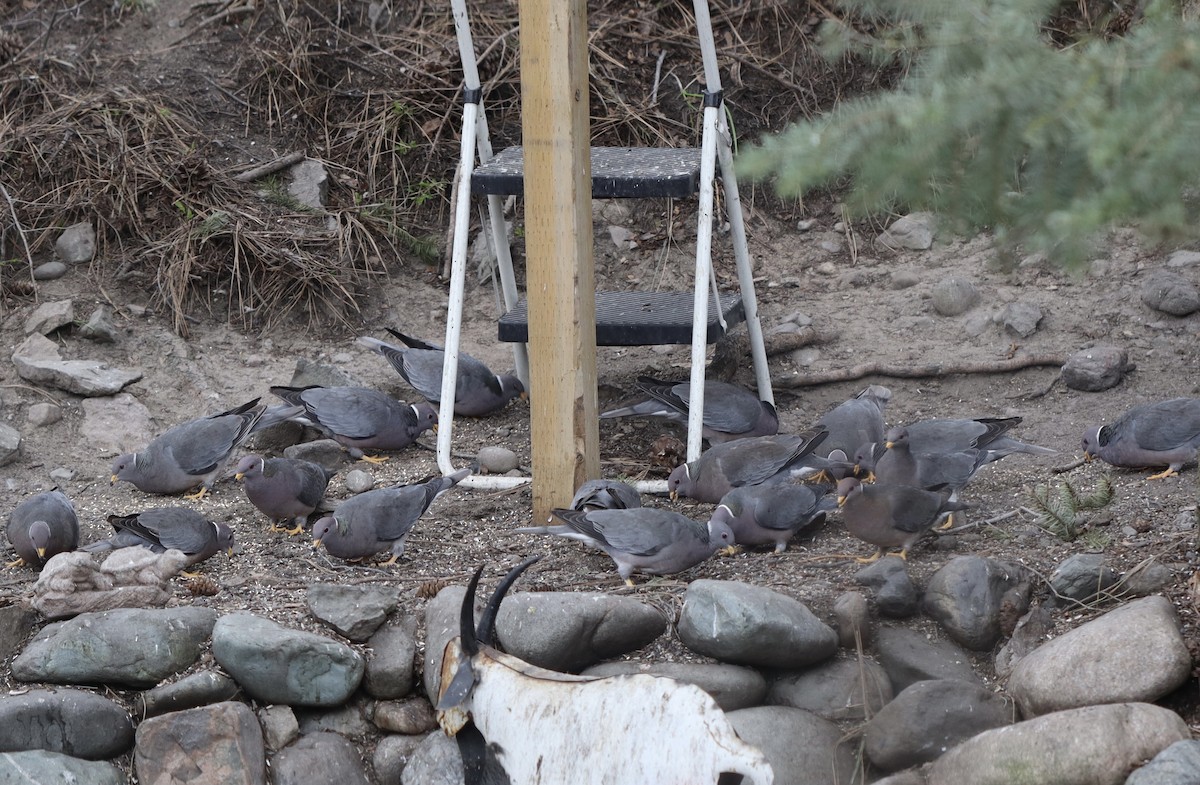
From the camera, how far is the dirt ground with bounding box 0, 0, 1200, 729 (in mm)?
3852

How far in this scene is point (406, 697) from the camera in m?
3.50

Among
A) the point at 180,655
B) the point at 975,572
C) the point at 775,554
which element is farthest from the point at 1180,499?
the point at 180,655

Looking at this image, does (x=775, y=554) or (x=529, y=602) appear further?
(x=775, y=554)

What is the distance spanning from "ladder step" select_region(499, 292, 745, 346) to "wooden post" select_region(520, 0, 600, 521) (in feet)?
0.91

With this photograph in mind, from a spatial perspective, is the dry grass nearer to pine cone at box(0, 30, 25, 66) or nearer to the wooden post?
pine cone at box(0, 30, 25, 66)

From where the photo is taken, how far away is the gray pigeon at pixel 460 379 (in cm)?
546

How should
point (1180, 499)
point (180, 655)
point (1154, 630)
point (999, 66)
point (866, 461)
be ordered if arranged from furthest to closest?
point (866, 461)
point (1180, 499)
point (180, 655)
point (1154, 630)
point (999, 66)

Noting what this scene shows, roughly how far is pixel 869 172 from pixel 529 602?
1835 millimetres

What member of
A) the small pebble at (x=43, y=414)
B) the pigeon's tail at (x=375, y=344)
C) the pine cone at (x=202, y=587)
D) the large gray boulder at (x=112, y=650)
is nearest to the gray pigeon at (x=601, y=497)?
the pine cone at (x=202, y=587)

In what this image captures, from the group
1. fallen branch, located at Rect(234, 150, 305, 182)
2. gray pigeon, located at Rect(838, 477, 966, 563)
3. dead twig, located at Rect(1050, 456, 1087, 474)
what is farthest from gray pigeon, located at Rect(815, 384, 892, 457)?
fallen branch, located at Rect(234, 150, 305, 182)

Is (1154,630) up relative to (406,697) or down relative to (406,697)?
up

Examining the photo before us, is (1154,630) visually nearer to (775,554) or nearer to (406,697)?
(775,554)

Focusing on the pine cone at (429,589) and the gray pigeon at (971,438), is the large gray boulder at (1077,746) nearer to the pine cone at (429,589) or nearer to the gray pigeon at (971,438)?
the pine cone at (429,589)

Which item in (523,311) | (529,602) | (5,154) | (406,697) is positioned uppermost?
(5,154)
